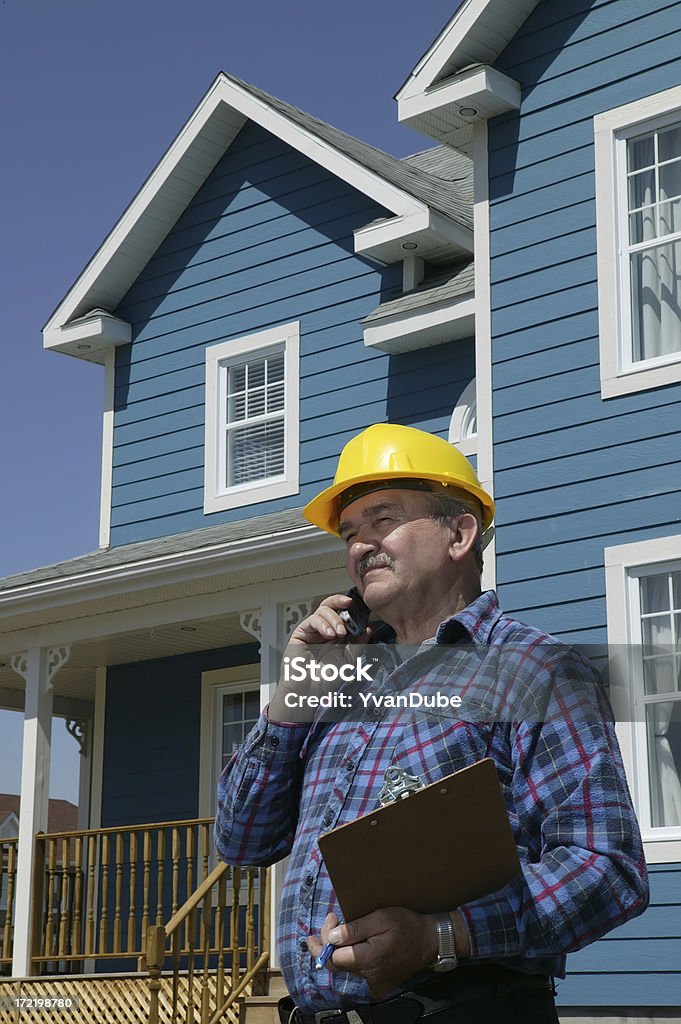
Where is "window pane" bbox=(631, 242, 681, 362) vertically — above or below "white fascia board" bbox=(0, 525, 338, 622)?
above

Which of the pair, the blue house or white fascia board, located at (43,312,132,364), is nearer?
the blue house

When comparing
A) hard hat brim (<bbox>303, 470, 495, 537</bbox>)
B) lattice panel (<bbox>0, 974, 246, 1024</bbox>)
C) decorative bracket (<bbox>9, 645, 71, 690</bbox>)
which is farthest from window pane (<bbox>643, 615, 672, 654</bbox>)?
hard hat brim (<bbox>303, 470, 495, 537</bbox>)

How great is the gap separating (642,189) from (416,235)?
87.2 inches

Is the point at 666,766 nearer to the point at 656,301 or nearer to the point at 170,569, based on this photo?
the point at 656,301

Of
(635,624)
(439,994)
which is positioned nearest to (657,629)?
(635,624)

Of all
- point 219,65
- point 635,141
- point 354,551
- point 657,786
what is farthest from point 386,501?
point 219,65

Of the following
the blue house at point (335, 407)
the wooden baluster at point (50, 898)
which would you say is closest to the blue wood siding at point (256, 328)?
the blue house at point (335, 407)

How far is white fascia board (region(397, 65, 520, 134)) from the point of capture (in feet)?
30.9

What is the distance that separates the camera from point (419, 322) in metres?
10.5

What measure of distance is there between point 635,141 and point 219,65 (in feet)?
16.7

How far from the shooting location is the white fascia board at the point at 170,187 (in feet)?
40.6

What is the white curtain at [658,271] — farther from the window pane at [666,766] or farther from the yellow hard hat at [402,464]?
the yellow hard hat at [402,464]

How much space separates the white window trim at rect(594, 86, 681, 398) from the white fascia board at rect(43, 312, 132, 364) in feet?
17.8

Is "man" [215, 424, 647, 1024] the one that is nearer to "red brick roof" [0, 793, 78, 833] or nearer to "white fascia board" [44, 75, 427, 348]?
"white fascia board" [44, 75, 427, 348]
